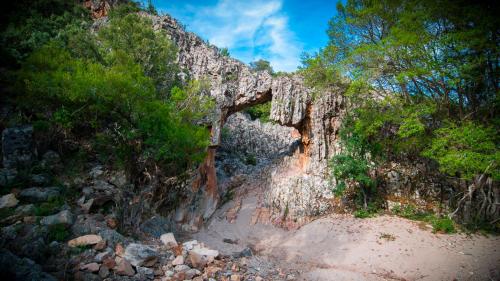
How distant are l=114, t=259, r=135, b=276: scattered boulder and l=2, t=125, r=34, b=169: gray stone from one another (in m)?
6.48

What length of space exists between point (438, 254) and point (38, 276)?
39.9ft

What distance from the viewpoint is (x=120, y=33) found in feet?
51.7

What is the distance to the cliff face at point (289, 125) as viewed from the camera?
1588cm

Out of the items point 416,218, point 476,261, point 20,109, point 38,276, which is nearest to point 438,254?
point 476,261

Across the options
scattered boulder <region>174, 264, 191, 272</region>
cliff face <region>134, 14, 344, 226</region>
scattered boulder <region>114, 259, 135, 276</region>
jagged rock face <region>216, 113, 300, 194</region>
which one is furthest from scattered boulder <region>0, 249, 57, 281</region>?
jagged rock face <region>216, 113, 300, 194</region>

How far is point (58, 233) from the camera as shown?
6918 mm

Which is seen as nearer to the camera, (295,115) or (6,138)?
(6,138)

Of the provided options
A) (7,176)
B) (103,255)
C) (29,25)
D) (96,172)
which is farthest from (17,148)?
(29,25)

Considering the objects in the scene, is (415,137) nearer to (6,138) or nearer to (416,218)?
(416,218)

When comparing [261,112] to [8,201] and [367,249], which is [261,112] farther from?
[8,201]

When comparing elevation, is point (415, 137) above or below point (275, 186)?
above

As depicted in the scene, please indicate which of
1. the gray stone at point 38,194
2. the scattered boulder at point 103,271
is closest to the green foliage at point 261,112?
the gray stone at point 38,194

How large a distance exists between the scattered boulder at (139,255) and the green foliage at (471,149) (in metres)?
11.2

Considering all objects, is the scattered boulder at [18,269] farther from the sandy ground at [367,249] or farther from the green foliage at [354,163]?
the green foliage at [354,163]
